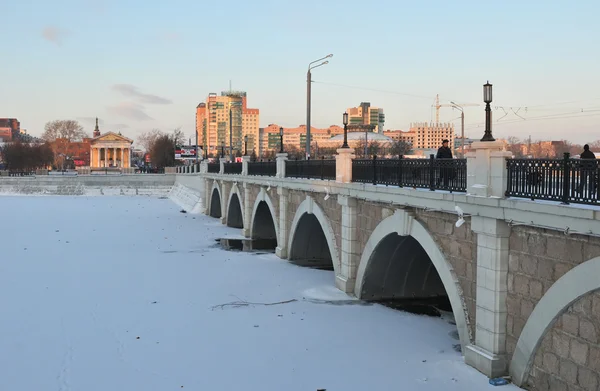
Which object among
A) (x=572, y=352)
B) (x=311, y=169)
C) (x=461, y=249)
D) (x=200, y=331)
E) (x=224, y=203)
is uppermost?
A: (x=311, y=169)

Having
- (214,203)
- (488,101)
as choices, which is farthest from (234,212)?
(488,101)

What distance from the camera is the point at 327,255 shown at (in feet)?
82.7

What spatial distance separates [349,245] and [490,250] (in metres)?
7.25

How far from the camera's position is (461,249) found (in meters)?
11.5

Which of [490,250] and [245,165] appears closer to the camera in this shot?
[490,250]

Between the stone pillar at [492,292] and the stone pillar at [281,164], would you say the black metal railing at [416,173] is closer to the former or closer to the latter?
the stone pillar at [492,292]

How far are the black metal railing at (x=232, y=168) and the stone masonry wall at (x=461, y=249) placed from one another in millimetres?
24882

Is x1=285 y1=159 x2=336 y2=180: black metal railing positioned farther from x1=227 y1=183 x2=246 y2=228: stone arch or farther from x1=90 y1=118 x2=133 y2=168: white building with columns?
x1=90 y1=118 x2=133 y2=168: white building with columns

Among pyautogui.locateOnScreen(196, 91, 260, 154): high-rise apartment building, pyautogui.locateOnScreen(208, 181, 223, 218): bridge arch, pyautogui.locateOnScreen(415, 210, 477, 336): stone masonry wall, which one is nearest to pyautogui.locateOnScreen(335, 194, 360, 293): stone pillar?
pyautogui.locateOnScreen(415, 210, 477, 336): stone masonry wall

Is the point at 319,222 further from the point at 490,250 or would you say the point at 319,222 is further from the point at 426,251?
the point at 490,250

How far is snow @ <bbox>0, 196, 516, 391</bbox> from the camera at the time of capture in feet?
35.9

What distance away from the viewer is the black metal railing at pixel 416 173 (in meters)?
11.5

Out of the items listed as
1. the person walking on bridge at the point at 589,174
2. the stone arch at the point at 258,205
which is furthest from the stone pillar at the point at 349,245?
the person walking on bridge at the point at 589,174

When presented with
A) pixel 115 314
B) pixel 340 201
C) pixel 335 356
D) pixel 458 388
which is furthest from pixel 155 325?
pixel 458 388
